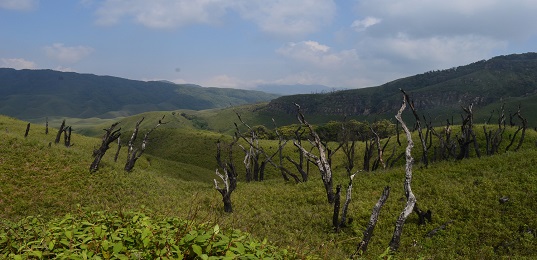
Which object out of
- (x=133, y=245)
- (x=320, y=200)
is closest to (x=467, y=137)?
(x=320, y=200)

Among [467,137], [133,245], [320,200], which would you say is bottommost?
[320,200]

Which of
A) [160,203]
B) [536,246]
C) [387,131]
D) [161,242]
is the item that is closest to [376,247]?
[536,246]

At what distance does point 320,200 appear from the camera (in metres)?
25.4

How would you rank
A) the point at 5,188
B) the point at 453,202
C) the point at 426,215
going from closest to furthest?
1. the point at 426,215
2. the point at 453,202
3. the point at 5,188

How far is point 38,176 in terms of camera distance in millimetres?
27000

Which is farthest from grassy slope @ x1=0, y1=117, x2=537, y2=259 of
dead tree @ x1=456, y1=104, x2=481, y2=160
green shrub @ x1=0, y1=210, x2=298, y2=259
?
green shrub @ x1=0, y1=210, x2=298, y2=259

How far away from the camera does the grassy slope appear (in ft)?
54.4

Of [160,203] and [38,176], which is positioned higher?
[38,176]

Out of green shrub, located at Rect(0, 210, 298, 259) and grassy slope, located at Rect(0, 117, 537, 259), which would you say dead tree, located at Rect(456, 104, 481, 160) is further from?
green shrub, located at Rect(0, 210, 298, 259)

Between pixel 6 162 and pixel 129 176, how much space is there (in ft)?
33.8

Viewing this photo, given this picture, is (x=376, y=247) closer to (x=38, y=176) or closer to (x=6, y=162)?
(x=38, y=176)

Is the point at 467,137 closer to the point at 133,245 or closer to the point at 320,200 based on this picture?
the point at 320,200

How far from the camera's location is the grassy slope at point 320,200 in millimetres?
16594

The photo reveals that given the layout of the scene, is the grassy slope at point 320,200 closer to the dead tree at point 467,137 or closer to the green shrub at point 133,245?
the dead tree at point 467,137
